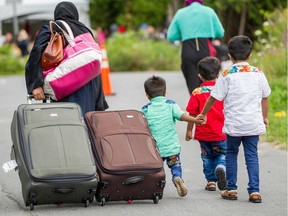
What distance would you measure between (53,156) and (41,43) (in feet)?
4.55

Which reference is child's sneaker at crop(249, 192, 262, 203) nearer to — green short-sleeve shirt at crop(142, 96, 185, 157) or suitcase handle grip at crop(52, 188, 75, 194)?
green short-sleeve shirt at crop(142, 96, 185, 157)

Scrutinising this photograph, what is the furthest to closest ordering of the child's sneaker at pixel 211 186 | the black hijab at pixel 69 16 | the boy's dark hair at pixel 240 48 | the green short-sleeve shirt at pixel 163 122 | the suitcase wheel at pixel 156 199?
the child's sneaker at pixel 211 186 < the black hijab at pixel 69 16 < the green short-sleeve shirt at pixel 163 122 < the boy's dark hair at pixel 240 48 < the suitcase wheel at pixel 156 199

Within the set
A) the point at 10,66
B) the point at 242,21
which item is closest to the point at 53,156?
the point at 10,66

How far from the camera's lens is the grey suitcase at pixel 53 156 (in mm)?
8141

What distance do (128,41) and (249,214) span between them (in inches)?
983

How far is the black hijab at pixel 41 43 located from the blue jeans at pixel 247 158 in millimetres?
→ 1634

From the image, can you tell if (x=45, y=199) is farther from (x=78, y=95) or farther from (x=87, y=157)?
(x=78, y=95)

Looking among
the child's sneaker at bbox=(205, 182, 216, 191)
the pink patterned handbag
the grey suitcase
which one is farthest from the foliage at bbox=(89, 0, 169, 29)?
the grey suitcase

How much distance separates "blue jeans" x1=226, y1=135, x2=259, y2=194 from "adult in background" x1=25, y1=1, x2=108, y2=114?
1.23m

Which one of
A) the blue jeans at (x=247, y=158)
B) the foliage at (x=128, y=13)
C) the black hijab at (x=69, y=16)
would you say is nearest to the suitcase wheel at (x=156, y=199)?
the blue jeans at (x=247, y=158)

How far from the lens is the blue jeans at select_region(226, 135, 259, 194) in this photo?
915 centimetres

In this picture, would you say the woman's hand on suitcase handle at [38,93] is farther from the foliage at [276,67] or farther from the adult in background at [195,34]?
the adult in background at [195,34]

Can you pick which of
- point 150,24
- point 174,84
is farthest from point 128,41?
point 150,24

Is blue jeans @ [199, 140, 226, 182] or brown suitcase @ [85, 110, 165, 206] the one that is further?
blue jeans @ [199, 140, 226, 182]
